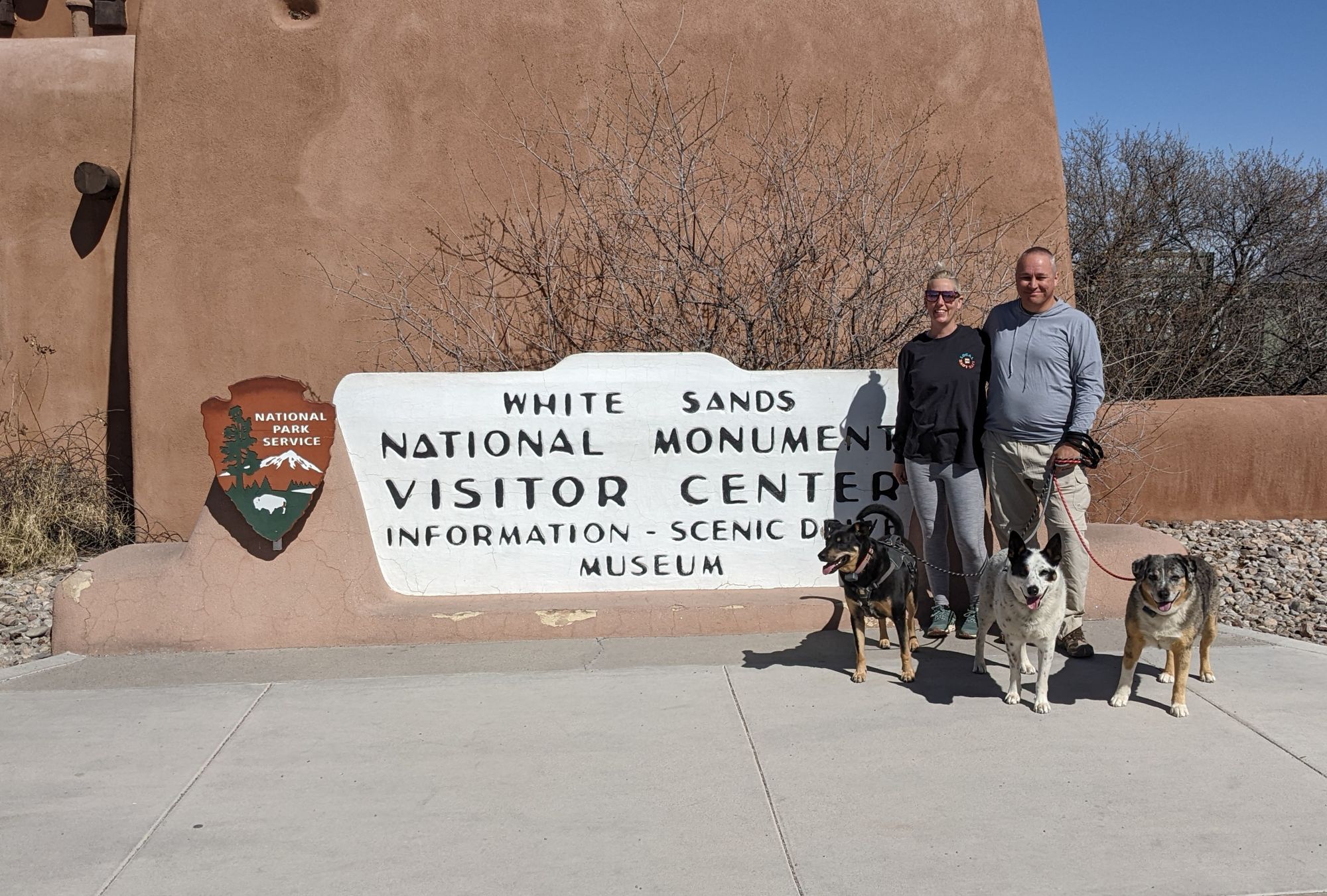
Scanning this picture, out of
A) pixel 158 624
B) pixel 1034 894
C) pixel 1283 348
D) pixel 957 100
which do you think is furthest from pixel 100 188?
pixel 1283 348

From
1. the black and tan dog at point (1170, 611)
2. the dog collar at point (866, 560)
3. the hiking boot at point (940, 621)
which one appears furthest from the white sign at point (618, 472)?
the black and tan dog at point (1170, 611)

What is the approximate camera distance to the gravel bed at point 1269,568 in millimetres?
7176

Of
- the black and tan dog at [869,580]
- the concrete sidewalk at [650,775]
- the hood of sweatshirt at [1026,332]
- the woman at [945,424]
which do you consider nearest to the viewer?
the concrete sidewalk at [650,775]

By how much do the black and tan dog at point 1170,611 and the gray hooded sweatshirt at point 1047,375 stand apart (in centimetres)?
86

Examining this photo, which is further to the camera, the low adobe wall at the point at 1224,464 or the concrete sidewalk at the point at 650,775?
the low adobe wall at the point at 1224,464

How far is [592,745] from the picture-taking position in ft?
15.5

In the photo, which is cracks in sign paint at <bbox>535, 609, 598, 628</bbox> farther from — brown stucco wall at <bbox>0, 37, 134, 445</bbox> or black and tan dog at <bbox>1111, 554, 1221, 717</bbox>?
brown stucco wall at <bbox>0, 37, 134, 445</bbox>

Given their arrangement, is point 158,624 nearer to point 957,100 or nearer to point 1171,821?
point 1171,821

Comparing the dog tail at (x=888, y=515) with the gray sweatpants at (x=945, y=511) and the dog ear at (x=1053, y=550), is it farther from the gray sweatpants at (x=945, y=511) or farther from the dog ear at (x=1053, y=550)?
the dog ear at (x=1053, y=550)

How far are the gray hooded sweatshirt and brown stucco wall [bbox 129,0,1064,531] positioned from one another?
133 inches

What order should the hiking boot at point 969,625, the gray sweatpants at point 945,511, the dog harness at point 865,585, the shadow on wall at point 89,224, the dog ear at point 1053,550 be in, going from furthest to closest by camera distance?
1. the shadow on wall at point 89,224
2. the hiking boot at point 969,625
3. the gray sweatpants at point 945,511
4. the dog harness at point 865,585
5. the dog ear at point 1053,550

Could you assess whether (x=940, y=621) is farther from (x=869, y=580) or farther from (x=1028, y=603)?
(x=1028, y=603)

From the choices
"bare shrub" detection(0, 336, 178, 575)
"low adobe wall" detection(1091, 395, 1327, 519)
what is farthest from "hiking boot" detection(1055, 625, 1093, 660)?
"bare shrub" detection(0, 336, 178, 575)

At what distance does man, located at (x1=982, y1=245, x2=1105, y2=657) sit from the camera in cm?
548
